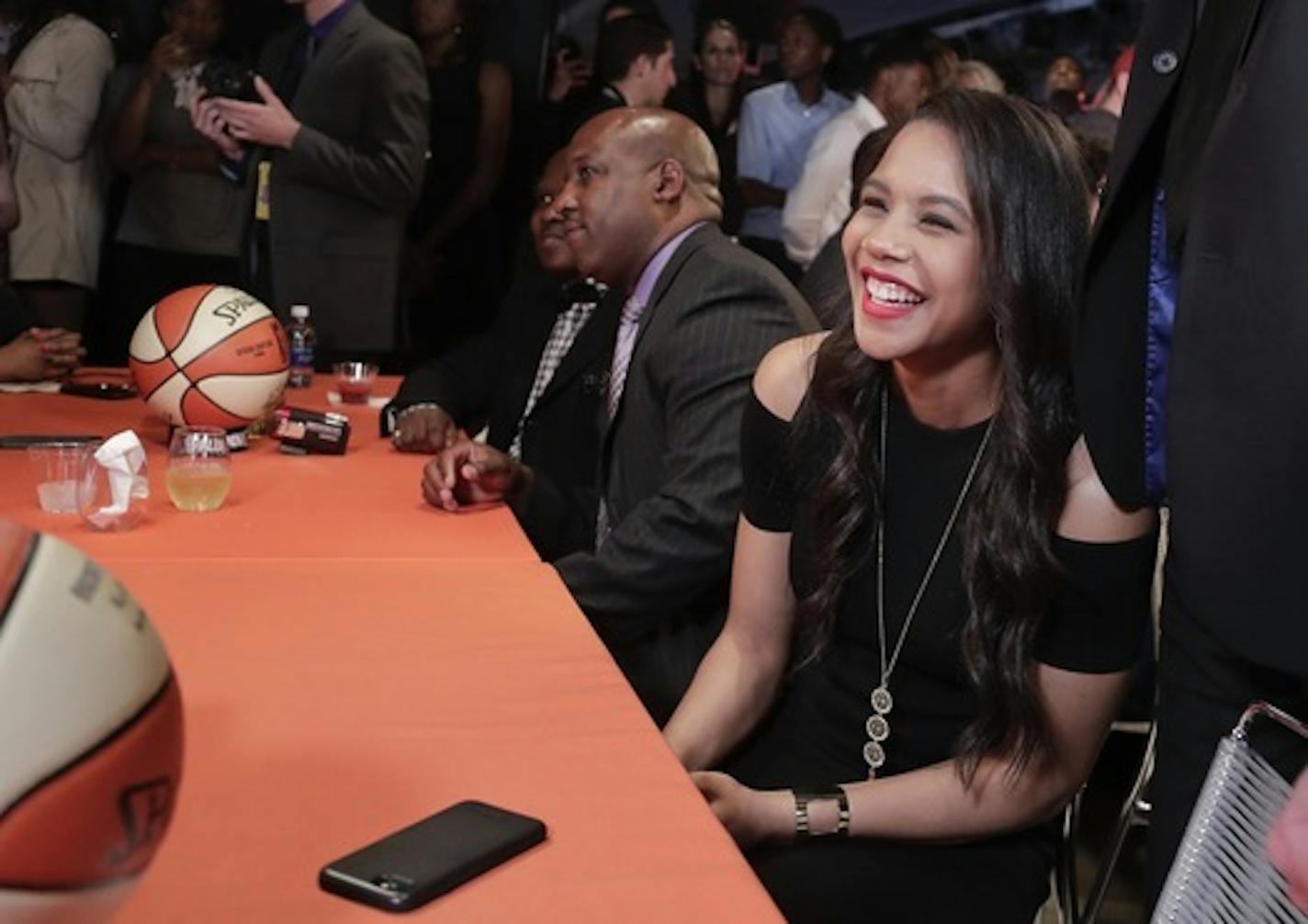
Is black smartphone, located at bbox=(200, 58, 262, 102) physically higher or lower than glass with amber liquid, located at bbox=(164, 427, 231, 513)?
higher

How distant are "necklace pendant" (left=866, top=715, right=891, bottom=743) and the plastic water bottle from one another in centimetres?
194

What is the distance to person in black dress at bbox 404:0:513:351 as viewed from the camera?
20.5ft

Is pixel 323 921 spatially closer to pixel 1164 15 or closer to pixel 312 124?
pixel 1164 15

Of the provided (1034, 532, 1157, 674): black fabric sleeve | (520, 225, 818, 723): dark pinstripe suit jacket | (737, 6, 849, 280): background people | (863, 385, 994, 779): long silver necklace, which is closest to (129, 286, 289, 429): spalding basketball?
(520, 225, 818, 723): dark pinstripe suit jacket

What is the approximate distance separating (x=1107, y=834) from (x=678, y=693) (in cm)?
110

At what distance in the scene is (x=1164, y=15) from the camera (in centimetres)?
149

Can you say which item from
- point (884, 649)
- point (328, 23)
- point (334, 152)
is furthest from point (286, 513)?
point (328, 23)

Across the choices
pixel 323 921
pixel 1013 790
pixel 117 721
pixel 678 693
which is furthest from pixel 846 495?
pixel 117 721

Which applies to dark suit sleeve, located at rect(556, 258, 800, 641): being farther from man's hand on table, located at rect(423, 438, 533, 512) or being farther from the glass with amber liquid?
the glass with amber liquid

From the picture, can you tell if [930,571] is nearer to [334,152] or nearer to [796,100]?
[334,152]

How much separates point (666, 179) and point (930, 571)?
4.03ft

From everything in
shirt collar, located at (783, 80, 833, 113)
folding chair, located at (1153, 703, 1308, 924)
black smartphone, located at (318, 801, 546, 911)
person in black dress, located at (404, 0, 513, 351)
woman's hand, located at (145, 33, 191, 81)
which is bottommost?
person in black dress, located at (404, 0, 513, 351)

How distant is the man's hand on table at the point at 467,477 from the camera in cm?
254

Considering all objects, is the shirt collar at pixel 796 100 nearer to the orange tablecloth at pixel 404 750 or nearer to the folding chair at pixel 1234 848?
the orange tablecloth at pixel 404 750
